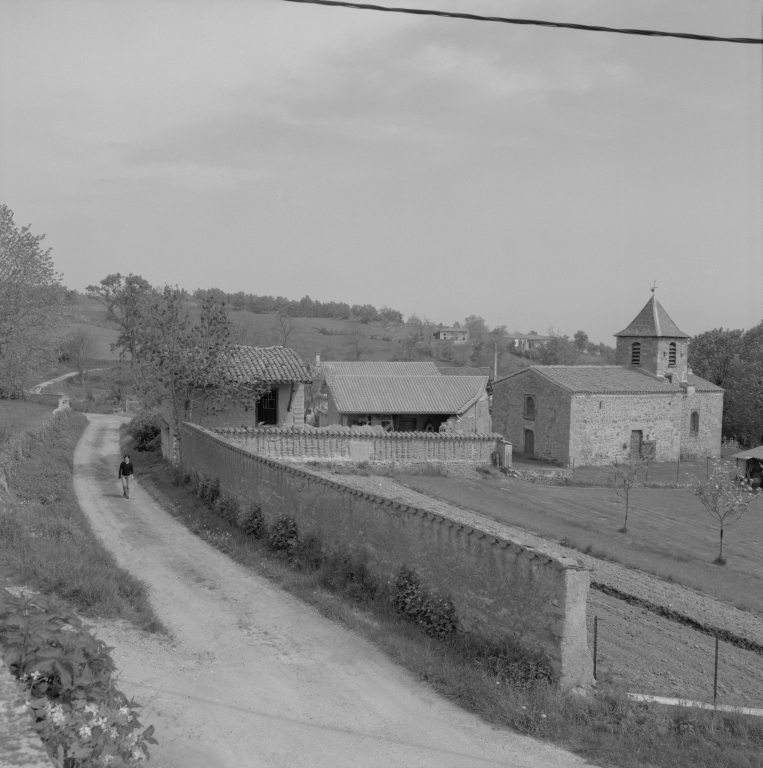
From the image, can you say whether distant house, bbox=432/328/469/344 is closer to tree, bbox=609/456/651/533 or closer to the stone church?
the stone church

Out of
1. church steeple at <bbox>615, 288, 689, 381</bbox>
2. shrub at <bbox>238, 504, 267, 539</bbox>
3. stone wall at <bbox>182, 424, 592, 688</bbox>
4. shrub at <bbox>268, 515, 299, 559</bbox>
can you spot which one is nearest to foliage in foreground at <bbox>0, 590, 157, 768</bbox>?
stone wall at <bbox>182, 424, 592, 688</bbox>

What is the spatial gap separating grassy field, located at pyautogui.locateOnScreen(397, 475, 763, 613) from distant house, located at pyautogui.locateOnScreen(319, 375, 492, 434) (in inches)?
431

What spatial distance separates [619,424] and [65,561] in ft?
111

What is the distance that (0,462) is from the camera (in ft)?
63.4

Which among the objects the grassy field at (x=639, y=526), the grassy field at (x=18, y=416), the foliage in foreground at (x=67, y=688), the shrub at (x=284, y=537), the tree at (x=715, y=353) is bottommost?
the grassy field at (x=639, y=526)

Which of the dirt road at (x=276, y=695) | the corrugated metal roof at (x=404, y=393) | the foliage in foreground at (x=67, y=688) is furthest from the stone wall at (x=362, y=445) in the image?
the foliage in foreground at (x=67, y=688)

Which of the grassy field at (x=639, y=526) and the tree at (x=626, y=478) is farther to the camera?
the tree at (x=626, y=478)

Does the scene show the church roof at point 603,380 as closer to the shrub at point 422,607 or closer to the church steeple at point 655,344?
the church steeple at point 655,344

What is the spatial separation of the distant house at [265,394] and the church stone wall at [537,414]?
57.5ft

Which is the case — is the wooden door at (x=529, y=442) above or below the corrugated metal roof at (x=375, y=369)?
below

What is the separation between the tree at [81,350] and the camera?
242 ft

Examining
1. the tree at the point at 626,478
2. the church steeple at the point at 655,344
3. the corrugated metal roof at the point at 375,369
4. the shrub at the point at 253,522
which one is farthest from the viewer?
the corrugated metal roof at the point at 375,369

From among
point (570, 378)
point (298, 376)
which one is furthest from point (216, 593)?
point (570, 378)

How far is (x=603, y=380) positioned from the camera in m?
40.4
